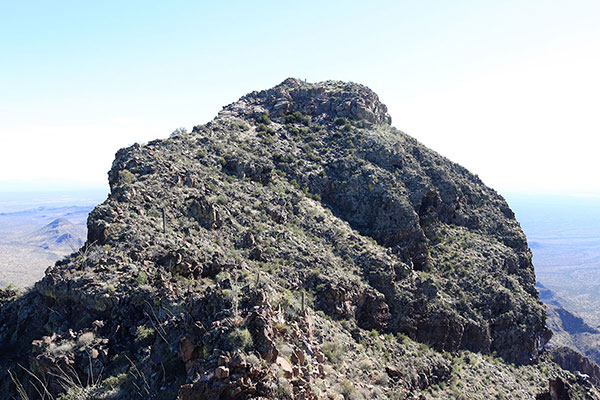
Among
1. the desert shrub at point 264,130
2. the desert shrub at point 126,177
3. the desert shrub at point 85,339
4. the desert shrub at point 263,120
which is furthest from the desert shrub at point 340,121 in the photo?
the desert shrub at point 85,339

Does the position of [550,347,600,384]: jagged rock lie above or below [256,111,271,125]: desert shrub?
below

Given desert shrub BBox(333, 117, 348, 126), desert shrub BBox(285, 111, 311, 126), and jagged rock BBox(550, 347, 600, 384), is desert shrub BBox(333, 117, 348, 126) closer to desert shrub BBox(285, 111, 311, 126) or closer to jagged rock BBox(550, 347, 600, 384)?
A: desert shrub BBox(285, 111, 311, 126)

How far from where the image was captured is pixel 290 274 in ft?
87.5

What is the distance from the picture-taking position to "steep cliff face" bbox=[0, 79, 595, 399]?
14352 millimetres

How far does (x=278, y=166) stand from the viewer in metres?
40.3

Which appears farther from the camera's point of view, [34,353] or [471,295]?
[471,295]

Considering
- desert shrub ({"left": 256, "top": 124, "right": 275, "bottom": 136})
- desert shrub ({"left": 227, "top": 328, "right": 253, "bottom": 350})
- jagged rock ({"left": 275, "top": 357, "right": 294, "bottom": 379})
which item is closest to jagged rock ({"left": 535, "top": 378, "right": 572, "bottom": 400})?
jagged rock ({"left": 275, "top": 357, "right": 294, "bottom": 379})

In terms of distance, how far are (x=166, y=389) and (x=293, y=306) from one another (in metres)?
6.45

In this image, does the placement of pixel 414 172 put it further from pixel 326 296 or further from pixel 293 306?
pixel 293 306

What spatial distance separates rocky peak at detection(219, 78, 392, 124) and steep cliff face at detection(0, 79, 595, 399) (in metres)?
0.26

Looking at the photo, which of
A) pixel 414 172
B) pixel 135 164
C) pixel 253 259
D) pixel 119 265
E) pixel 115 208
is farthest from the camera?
pixel 414 172

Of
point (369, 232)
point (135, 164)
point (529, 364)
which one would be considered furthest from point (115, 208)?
point (529, 364)

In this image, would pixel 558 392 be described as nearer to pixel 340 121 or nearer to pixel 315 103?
pixel 340 121

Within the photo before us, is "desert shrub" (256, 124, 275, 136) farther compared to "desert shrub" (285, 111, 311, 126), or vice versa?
"desert shrub" (285, 111, 311, 126)
